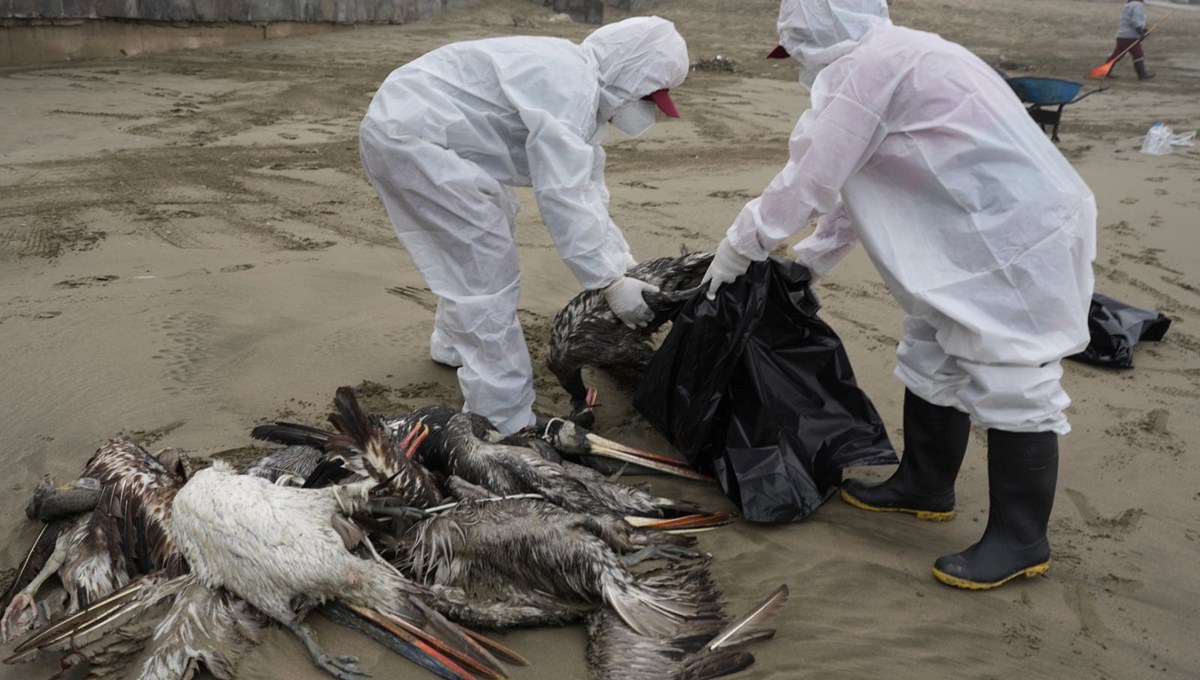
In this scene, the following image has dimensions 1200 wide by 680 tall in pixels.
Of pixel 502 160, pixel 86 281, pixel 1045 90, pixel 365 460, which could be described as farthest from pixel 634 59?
pixel 1045 90

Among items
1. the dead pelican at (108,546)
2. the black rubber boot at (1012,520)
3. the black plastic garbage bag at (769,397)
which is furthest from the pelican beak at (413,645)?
the black rubber boot at (1012,520)

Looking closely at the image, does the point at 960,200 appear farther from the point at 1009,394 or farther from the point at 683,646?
the point at 683,646

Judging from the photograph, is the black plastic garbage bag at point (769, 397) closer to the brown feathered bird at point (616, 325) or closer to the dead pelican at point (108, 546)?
the brown feathered bird at point (616, 325)

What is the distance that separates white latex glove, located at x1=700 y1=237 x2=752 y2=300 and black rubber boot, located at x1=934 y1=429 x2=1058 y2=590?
3.01ft

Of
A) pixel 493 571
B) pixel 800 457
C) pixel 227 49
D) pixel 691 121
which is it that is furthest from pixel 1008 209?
pixel 227 49

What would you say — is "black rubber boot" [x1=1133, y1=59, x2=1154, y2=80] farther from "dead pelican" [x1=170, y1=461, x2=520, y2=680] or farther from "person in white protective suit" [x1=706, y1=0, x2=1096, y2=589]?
"dead pelican" [x1=170, y1=461, x2=520, y2=680]

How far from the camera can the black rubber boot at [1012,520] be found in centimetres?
274

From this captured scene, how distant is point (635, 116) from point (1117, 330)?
8.63 ft

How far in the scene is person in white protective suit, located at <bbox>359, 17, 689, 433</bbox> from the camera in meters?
3.33

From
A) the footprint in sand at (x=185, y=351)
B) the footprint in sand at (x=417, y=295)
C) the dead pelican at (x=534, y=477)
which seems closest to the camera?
the dead pelican at (x=534, y=477)

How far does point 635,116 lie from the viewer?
3.60 meters

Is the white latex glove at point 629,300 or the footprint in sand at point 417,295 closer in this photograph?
the white latex glove at point 629,300

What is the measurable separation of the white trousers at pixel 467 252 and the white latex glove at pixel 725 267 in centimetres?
84

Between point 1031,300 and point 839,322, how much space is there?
2309mm
